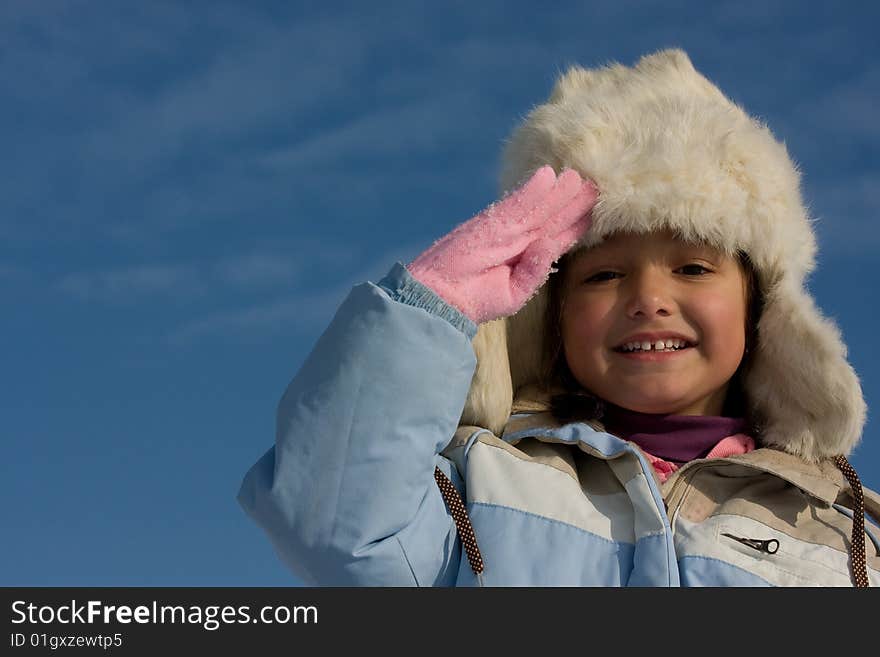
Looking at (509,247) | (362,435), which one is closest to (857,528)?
(509,247)

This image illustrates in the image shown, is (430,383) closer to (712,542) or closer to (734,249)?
(712,542)

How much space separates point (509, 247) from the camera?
262cm

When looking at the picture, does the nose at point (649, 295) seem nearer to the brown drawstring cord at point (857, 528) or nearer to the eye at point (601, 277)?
the eye at point (601, 277)

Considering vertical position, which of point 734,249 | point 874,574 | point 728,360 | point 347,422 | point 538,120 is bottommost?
point 874,574

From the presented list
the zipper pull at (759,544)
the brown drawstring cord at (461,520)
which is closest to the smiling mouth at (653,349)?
the zipper pull at (759,544)

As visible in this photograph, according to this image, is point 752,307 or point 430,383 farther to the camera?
point 752,307

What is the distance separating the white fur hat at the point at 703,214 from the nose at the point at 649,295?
13 cm

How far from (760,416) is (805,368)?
209 millimetres

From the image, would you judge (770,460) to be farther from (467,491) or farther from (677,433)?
(467,491)

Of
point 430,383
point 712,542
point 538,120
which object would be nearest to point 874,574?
point 712,542

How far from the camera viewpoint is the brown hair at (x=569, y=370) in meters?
3.06

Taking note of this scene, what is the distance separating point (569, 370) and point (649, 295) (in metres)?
0.41

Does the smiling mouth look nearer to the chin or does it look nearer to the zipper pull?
the chin
